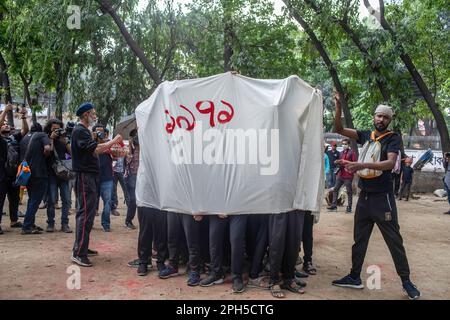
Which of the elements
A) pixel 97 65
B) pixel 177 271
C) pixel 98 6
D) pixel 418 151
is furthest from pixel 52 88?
pixel 418 151

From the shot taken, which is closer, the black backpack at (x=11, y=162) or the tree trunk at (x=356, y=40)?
the black backpack at (x=11, y=162)

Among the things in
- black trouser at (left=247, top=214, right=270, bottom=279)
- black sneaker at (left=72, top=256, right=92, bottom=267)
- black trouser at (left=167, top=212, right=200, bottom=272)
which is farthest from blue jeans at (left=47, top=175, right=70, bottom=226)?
black trouser at (left=247, top=214, right=270, bottom=279)

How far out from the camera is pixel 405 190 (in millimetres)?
16625

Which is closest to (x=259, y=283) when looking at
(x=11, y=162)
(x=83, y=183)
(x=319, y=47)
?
(x=83, y=183)

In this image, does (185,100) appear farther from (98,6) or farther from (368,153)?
(98,6)

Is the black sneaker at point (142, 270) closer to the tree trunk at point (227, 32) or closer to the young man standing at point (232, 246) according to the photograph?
the young man standing at point (232, 246)

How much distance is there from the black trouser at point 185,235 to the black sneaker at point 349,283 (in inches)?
65.7

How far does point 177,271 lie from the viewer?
538cm

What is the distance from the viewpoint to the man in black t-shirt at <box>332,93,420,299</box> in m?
4.73

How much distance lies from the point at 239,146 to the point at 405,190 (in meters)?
13.7

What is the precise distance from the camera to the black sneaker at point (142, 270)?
5.29 m

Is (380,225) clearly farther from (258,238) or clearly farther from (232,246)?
(232,246)

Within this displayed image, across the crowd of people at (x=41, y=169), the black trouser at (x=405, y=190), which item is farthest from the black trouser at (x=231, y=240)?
the black trouser at (x=405, y=190)

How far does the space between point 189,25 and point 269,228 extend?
11.9 m
